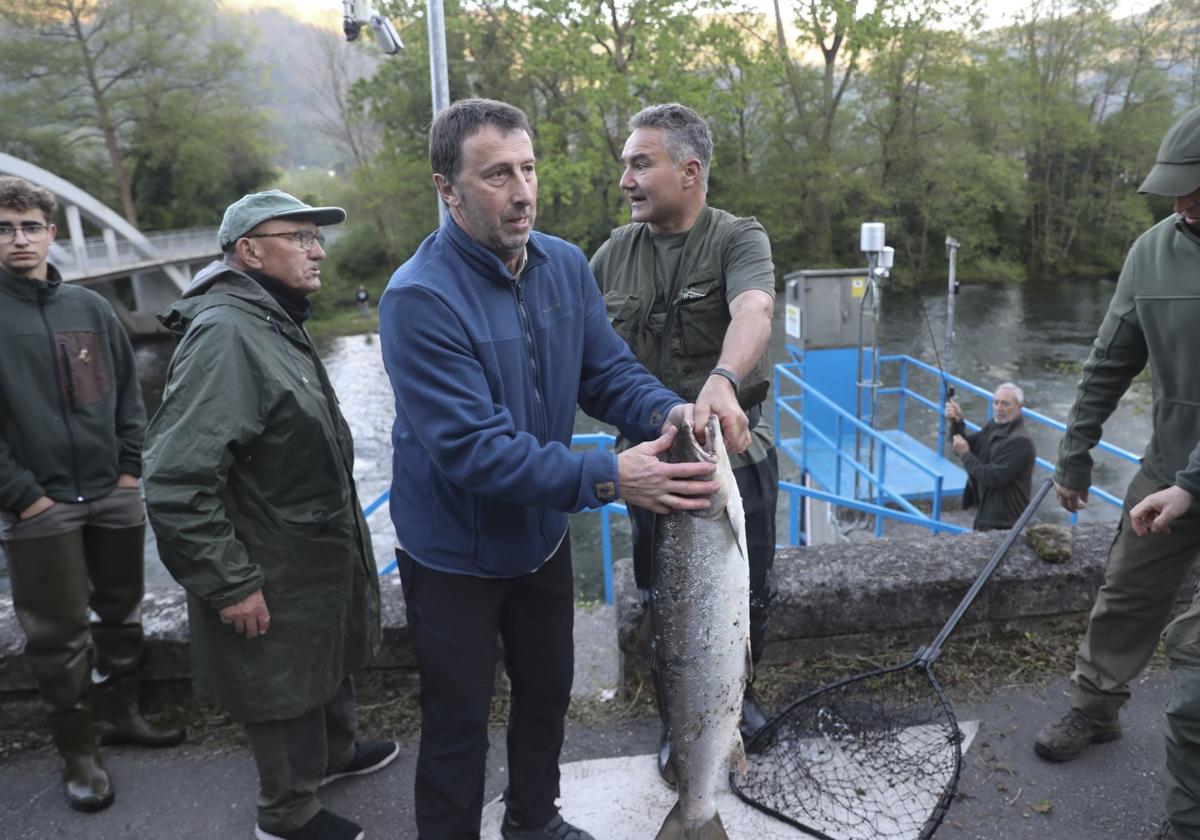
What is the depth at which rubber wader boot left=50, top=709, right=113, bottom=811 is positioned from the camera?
11.0 ft

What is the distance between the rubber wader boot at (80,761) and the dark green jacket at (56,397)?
2.97 ft

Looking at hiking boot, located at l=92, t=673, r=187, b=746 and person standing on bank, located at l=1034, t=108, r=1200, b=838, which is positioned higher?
person standing on bank, located at l=1034, t=108, r=1200, b=838

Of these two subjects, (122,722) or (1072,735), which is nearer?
(1072,735)

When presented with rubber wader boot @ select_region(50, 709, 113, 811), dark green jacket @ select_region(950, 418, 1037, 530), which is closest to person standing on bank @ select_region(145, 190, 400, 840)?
rubber wader boot @ select_region(50, 709, 113, 811)

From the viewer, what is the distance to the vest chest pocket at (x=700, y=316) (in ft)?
11.1

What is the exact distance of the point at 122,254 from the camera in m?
38.7

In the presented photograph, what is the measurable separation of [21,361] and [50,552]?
0.81 m

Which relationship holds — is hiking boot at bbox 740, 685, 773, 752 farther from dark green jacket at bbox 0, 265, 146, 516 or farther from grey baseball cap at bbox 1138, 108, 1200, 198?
dark green jacket at bbox 0, 265, 146, 516

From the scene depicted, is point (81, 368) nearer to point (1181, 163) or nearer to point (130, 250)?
point (1181, 163)

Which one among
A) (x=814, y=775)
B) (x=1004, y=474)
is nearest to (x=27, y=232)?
(x=814, y=775)

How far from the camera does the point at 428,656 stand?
270cm

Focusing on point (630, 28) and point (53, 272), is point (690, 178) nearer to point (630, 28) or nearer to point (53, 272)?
point (53, 272)

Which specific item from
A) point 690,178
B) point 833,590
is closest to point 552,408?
point 690,178

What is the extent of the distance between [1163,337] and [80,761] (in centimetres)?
468
